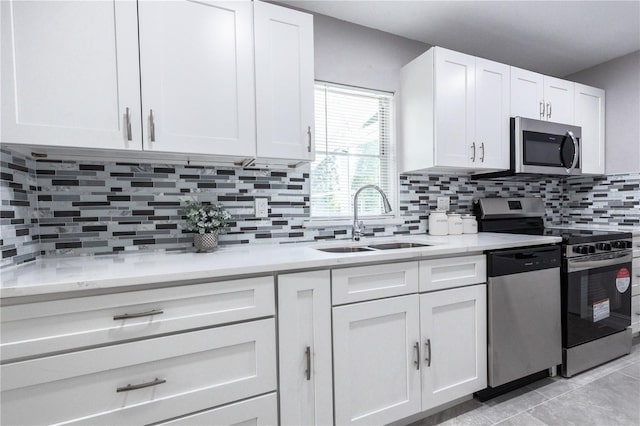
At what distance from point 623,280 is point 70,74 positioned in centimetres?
363

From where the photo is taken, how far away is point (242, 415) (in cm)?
122

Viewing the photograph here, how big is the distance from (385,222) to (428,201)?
47 cm

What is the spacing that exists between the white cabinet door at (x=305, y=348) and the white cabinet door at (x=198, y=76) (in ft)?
2.38

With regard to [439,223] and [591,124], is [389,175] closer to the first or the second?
[439,223]

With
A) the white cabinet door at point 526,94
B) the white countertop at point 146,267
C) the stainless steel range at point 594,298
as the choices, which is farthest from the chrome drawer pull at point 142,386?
the white cabinet door at point 526,94

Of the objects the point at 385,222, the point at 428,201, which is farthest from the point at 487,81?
the point at 385,222

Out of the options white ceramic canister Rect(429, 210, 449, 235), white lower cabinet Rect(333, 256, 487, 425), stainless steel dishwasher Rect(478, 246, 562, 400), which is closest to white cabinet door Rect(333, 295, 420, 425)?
white lower cabinet Rect(333, 256, 487, 425)

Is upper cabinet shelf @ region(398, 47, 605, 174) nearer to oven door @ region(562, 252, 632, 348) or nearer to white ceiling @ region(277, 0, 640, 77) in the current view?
white ceiling @ region(277, 0, 640, 77)

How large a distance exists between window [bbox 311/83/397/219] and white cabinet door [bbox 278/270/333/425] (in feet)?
2.83

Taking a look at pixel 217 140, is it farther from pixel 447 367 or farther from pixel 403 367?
pixel 447 367

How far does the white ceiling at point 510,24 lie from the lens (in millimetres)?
2057

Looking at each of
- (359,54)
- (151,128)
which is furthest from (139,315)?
(359,54)

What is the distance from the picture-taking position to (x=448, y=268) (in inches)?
66.7

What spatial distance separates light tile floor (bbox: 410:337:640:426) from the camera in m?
1.67
